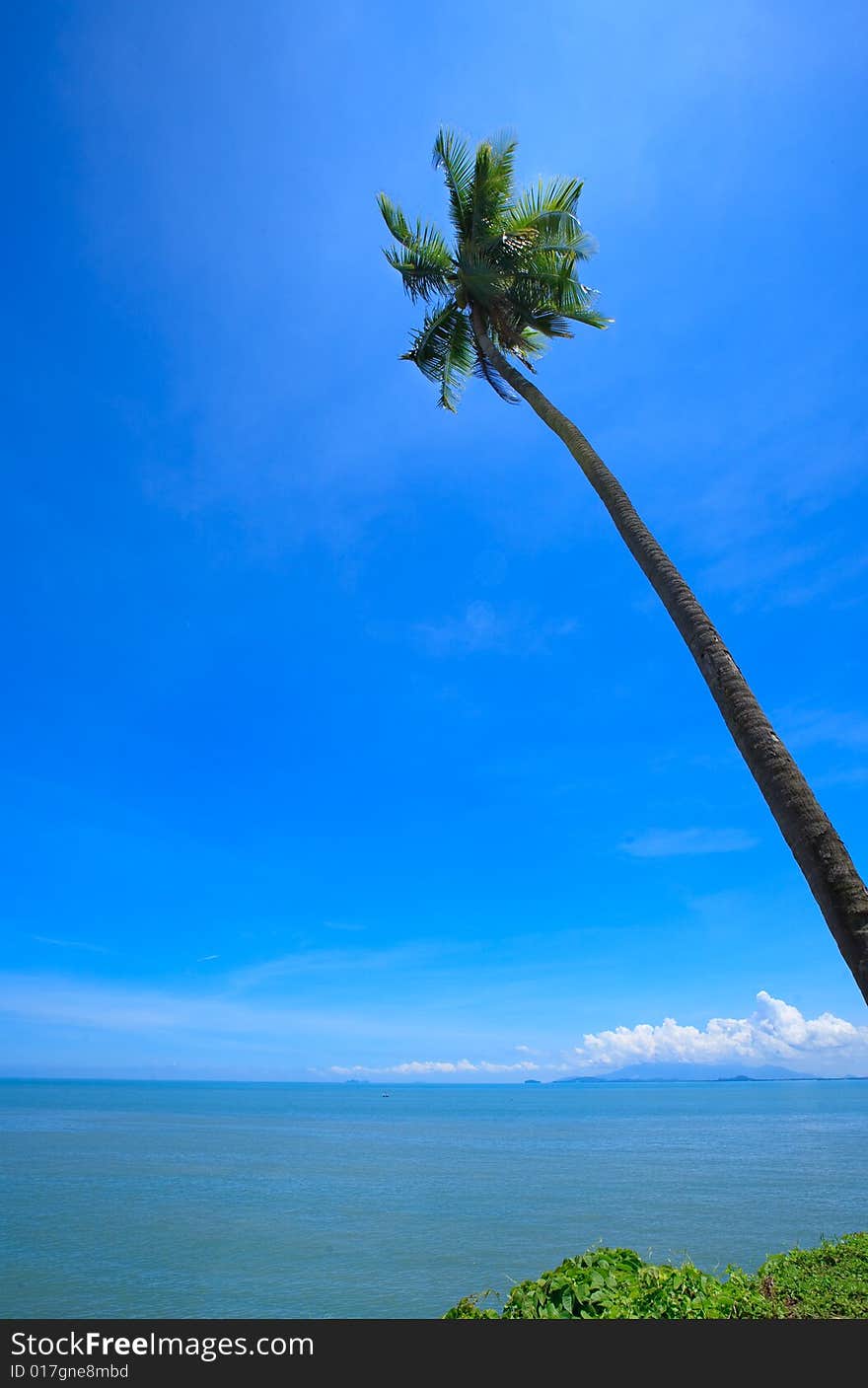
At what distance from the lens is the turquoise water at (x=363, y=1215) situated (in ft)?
58.2

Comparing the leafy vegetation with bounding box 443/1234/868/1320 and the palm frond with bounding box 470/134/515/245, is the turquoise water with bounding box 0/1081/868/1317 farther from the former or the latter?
the palm frond with bounding box 470/134/515/245

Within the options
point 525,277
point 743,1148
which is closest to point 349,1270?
point 525,277

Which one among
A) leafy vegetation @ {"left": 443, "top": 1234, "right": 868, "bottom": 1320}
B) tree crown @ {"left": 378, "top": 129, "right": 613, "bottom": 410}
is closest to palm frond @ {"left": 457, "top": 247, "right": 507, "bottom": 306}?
tree crown @ {"left": 378, "top": 129, "right": 613, "bottom": 410}

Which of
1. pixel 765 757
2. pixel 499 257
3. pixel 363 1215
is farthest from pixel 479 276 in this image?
pixel 363 1215

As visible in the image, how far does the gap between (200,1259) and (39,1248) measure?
5238mm

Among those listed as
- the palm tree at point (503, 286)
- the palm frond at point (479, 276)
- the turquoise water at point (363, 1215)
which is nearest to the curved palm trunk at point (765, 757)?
the palm tree at point (503, 286)

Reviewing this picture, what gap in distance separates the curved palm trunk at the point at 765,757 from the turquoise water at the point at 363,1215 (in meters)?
9.65

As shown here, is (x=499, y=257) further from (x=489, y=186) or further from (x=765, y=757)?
(x=765, y=757)

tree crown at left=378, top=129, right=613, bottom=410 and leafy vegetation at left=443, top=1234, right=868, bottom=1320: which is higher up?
tree crown at left=378, top=129, right=613, bottom=410

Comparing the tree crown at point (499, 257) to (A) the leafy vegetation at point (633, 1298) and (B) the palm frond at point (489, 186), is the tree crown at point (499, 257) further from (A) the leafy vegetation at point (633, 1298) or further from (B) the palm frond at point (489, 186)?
(A) the leafy vegetation at point (633, 1298)

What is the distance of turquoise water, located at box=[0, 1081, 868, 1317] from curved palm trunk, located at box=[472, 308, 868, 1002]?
965 centimetres

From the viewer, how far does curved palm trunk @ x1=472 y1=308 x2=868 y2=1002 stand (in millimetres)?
5641
